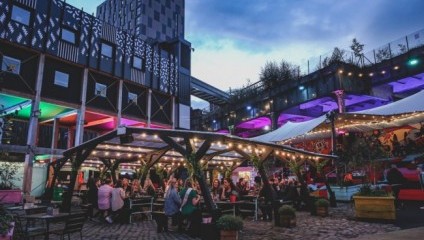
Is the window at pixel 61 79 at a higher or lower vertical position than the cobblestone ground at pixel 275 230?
higher

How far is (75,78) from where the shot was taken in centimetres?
2319

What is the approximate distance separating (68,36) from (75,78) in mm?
3045

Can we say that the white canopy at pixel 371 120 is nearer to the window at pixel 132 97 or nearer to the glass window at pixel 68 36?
the window at pixel 132 97

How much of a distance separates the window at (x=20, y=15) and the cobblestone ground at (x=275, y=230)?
15.7m

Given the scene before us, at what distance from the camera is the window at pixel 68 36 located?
22.2m

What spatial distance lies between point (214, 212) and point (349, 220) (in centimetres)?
540

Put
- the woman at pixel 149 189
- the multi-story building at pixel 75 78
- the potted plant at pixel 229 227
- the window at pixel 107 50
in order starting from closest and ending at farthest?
1. the potted plant at pixel 229 227
2. the woman at pixel 149 189
3. the multi-story building at pixel 75 78
4. the window at pixel 107 50

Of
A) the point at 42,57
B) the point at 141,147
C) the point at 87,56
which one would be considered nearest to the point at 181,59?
the point at 87,56

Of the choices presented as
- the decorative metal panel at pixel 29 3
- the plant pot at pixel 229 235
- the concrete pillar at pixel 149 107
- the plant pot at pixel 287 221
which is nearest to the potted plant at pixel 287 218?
the plant pot at pixel 287 221

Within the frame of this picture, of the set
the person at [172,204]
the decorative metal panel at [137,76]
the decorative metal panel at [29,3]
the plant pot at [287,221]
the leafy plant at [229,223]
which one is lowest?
the plant pot at [287,221]

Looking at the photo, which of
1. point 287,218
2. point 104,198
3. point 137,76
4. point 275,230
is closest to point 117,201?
point 104,198

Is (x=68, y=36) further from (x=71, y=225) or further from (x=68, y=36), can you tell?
(x=71, y=225)

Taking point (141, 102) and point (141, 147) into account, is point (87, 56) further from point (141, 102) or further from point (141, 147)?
point (141, 147)

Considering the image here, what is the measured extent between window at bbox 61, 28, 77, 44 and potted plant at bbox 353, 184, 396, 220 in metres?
21.1
